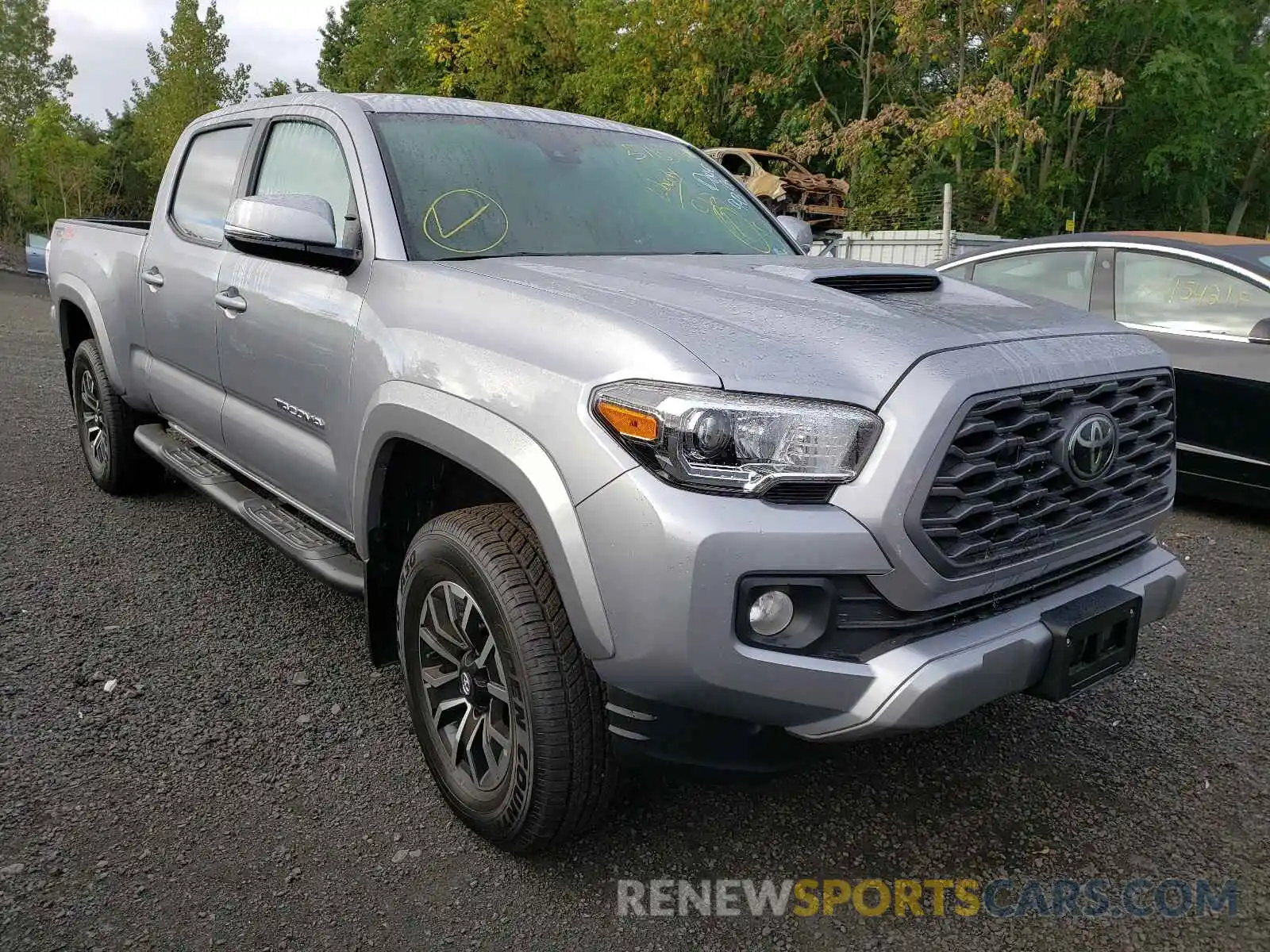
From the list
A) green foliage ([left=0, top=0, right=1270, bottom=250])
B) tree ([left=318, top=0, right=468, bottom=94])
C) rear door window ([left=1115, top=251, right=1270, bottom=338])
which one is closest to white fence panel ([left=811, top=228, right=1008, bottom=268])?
green foliage ([left=0, top=0, right=1270, bottom=250])

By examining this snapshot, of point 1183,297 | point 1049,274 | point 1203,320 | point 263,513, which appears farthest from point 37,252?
point 1203,320

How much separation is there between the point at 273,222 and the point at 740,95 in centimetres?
2008

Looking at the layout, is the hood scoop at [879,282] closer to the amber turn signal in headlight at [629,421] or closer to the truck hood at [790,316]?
the truck hood at [790,316]

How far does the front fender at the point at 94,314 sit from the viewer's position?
480cm

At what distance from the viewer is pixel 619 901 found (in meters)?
2.38

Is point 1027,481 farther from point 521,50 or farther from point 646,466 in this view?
point 521,50

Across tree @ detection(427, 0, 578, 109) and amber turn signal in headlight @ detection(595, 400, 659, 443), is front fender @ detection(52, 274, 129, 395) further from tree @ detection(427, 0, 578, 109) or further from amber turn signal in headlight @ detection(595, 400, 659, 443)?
tree @ detection(427, 0, 578, 109)

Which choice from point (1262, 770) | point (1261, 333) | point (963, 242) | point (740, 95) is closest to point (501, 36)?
point (740, 95)

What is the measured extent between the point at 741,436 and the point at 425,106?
2011 mm

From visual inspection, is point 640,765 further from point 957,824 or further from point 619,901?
point 957,824

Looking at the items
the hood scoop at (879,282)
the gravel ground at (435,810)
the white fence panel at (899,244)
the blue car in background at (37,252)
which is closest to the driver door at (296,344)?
the gravel ground at (435,810)

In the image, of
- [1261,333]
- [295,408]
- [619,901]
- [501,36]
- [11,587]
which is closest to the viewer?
[619,901]

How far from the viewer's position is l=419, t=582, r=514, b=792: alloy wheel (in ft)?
8.00

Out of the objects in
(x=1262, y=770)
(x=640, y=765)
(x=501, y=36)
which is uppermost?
(x=501, y=36)
